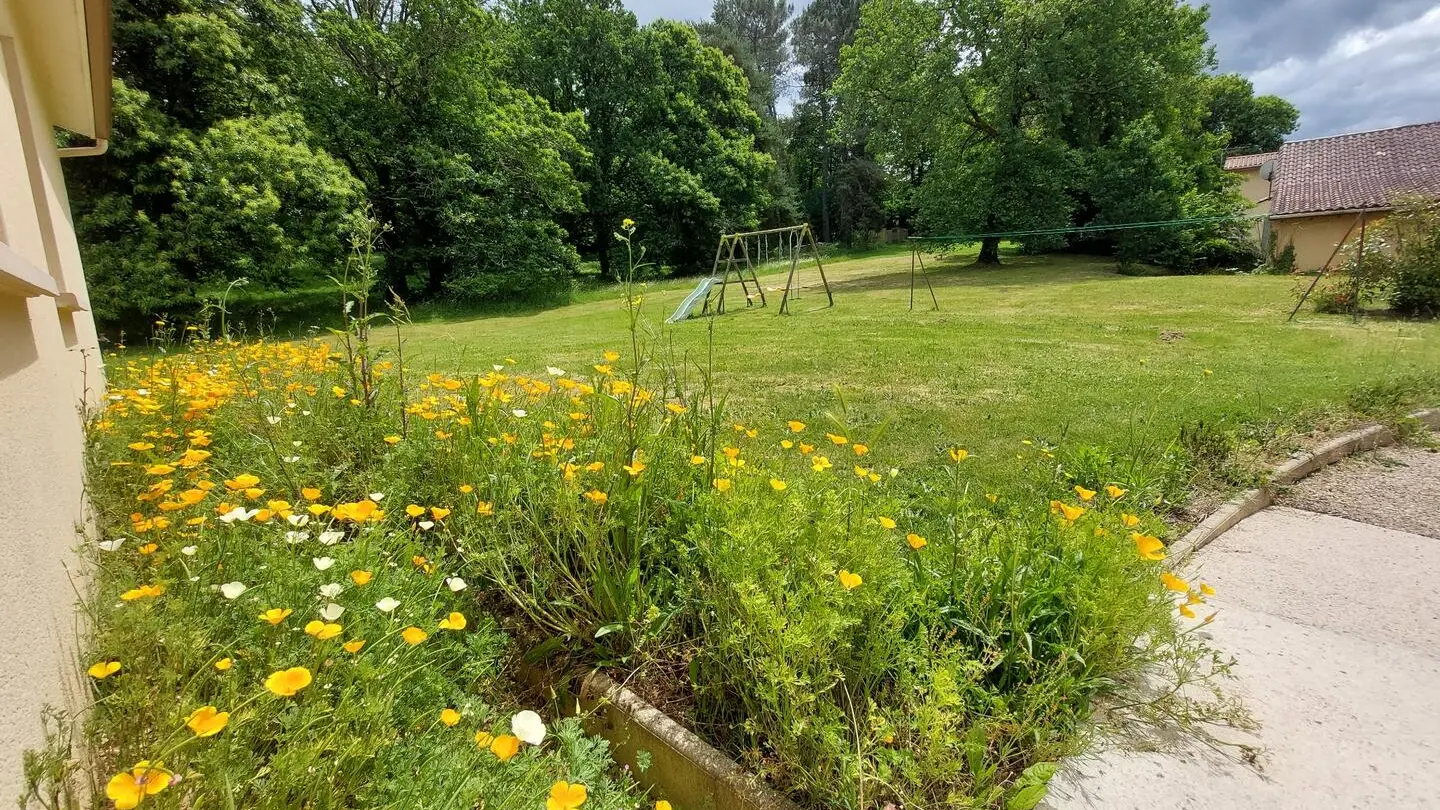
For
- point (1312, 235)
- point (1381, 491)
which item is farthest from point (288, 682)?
point (1312, 235)

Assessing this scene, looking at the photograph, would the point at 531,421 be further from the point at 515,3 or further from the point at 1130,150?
the point at 515,3

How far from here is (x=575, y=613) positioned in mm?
1943

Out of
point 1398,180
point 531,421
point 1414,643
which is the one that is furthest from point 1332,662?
point 1398,180

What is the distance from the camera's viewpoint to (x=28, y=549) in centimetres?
131

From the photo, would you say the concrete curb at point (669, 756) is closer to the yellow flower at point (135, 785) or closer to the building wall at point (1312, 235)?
the yellow flower at point (135, 785)

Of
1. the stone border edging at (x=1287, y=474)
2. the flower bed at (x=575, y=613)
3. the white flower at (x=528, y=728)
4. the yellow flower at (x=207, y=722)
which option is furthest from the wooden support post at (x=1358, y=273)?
the yellow flower at (x=207, y=722)

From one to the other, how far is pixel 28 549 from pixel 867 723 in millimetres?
1915

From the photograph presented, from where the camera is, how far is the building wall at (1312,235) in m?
15.8

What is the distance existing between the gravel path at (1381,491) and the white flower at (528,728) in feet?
13.1

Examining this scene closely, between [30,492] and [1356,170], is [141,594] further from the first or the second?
[1356,170]

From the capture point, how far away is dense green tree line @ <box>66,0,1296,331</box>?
11586 millimetres

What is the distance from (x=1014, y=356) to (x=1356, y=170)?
18927mm

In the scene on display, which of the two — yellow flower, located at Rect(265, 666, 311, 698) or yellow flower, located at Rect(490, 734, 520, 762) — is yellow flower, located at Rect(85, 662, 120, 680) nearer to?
yellow flower, located at Rect(265, 666, 311, 698)

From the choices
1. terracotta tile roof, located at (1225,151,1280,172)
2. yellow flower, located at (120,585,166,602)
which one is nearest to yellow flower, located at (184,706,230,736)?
yellow flower, located at (120,585,166,602)
